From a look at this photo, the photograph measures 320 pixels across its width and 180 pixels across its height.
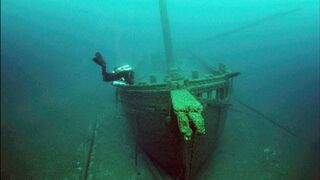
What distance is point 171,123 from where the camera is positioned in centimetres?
418

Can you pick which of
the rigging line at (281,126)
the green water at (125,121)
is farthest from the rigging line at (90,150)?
the rigging line at (281,126)

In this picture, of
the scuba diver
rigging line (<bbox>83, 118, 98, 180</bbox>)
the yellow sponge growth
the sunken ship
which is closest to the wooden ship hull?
the sunken ship

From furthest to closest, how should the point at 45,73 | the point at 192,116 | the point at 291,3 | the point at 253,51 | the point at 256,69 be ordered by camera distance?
1. the point at 291,3
2. the point at 253,51
3. the point at 45,73
4. the point at 256,69
5. the point at 192,116

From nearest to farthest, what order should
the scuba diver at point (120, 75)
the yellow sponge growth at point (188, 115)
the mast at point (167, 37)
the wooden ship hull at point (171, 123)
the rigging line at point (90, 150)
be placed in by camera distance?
the yellow sponge growth at point (188, 115)
the wooden ship hull at point (171, 123)
the scuba diver at point (120, 75)
the rigging line at point (90, 150)
the mast at point (167, 37)

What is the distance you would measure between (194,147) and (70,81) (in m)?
8.63

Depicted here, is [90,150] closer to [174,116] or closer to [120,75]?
[120,75]

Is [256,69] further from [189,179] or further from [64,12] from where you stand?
[64,12]

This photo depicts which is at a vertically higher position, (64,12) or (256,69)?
(64,12)

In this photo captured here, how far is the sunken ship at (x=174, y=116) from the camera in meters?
4.05

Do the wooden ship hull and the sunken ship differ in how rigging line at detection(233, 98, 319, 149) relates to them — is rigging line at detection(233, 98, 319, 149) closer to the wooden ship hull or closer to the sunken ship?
the sunken ship

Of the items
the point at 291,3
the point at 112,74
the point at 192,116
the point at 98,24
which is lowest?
the point at 192,116

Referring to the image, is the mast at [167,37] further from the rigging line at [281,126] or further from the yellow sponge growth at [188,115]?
Result: the yellow sponge growth at [188,115]

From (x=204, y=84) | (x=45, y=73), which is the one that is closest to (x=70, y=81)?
(x=45, y=73)

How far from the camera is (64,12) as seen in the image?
24844mm
